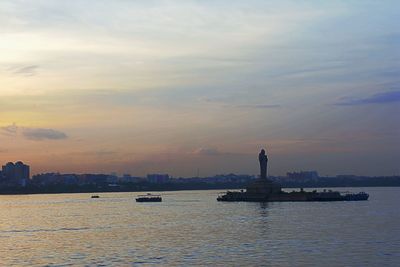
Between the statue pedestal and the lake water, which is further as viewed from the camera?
the statue pedestal

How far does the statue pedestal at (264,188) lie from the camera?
562 feet

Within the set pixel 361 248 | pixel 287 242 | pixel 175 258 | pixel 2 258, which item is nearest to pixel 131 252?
pixel 175 258

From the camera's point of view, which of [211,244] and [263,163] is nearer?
[211,244]

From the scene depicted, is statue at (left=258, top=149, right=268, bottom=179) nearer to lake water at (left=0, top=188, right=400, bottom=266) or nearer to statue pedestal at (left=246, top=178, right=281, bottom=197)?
statue pedestal at (left=246, top=178, right=281, bottom=197)

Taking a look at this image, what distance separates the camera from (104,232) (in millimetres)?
82188

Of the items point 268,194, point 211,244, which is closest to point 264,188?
point 268,194

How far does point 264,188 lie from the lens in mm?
171500

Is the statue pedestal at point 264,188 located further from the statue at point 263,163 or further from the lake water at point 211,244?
the lake water at point 211,244

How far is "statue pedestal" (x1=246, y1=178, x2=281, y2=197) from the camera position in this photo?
17118 cm

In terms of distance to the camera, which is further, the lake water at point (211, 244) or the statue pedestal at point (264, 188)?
the statue pedestal at point (264, 188)

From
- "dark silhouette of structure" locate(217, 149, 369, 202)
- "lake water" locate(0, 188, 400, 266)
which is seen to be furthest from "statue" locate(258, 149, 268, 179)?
"lake water" locate(0, 188, 400, 266)

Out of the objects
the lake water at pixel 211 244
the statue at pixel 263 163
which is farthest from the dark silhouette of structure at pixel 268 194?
the lake water at pixel 211 244

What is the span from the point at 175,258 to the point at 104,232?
29602 mm

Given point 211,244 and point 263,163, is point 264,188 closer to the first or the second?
point 263,163
